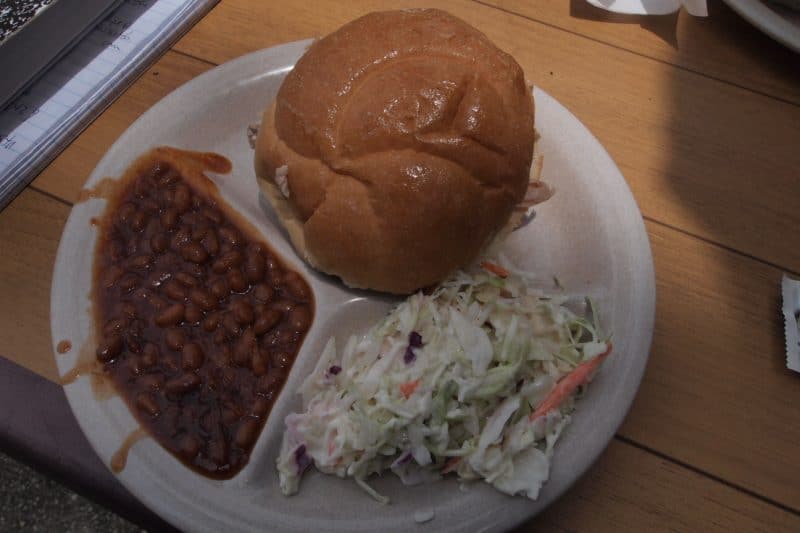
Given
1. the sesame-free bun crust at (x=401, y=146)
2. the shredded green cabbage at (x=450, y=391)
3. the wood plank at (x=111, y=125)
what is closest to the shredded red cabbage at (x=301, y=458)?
the shredded green cabbage at (x=450, y=391)

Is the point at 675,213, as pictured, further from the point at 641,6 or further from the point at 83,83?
the point at 83,83

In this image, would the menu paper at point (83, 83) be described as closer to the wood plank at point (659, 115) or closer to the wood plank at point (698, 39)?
the wood plank at point (659, 115)

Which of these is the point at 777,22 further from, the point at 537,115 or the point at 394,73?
the point at 394,73

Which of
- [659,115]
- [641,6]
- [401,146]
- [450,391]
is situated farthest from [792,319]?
[641,6]

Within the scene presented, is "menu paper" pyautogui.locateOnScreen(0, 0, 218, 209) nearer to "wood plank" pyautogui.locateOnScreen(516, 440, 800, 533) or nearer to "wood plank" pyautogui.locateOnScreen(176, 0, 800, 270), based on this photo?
"wood plank" pyautogui.locateOnScreen(176, 0, 800, 270)

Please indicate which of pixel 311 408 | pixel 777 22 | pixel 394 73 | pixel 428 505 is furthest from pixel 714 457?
pixel 777 22

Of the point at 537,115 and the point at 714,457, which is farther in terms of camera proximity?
the point at 537,115

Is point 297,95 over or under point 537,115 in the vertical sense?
over

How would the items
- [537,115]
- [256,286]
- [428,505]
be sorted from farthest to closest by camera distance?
[537,115] → [256,286] → [428,505]
